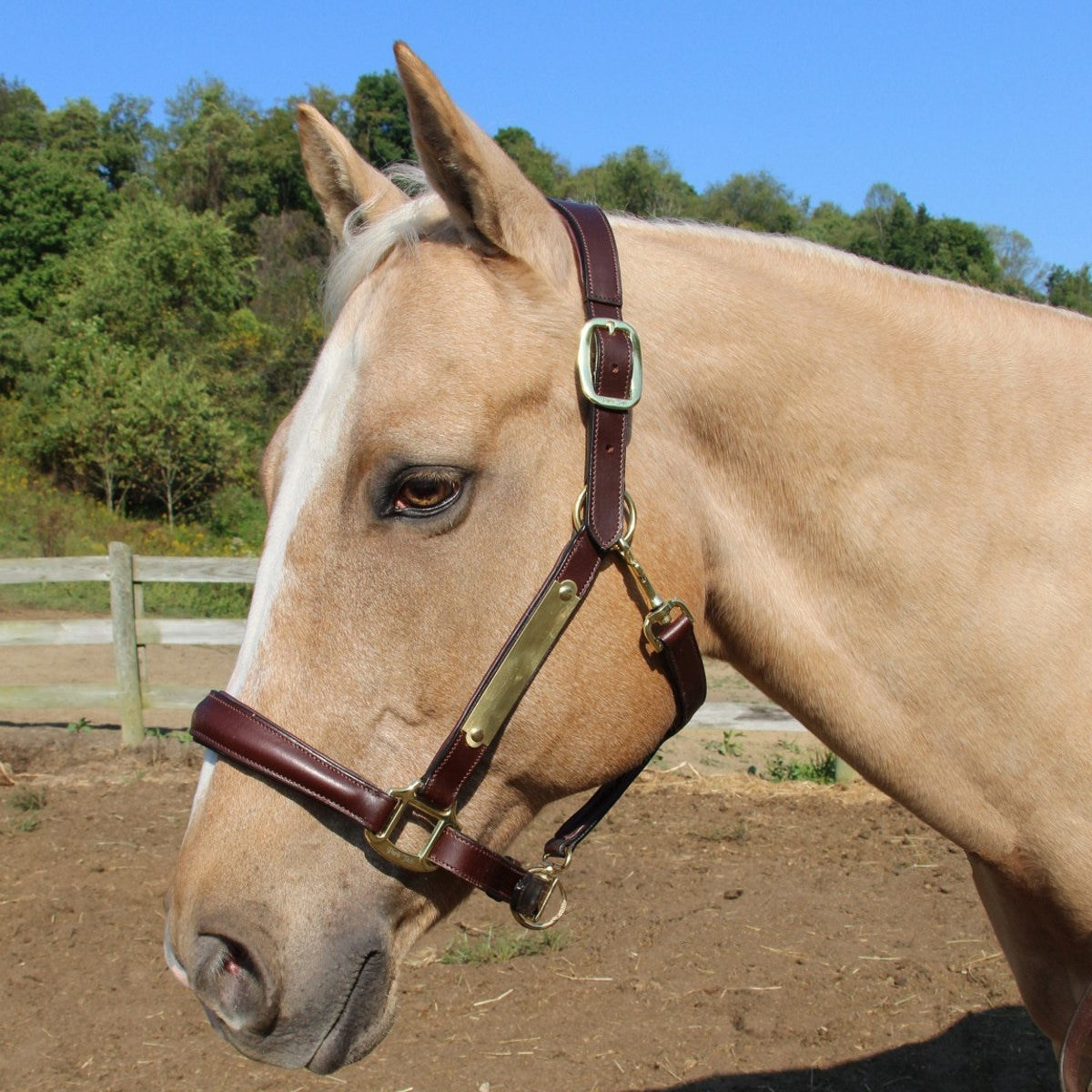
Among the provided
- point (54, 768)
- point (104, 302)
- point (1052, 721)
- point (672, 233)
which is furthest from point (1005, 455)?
point (104, 302)

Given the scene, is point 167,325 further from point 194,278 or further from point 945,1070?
point 945,1070

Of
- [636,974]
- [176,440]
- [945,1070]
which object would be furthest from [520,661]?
[176,440]

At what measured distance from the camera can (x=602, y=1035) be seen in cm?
400

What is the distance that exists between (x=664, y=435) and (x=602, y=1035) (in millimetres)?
3248

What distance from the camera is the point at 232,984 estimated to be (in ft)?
4.75

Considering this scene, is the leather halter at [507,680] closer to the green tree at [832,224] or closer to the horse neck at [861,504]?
the horse neck at [861,504]

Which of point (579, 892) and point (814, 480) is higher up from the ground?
point (814, 480)

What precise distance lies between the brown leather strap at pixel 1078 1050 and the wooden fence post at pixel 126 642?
7461 mm

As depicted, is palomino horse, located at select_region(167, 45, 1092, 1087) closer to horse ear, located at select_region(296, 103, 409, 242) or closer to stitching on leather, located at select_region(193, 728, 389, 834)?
stitching on leather, located at select_region(193, 728, 389, 834)

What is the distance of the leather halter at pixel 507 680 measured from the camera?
145 cm

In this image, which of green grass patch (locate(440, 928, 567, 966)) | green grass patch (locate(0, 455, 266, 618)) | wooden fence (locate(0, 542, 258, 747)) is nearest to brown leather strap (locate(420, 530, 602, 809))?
green grass patch (locate(440, 928, 567, 966))

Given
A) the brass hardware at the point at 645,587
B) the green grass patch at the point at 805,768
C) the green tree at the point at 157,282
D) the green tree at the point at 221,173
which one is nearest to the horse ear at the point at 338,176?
the brass hardware at the point at 645,587

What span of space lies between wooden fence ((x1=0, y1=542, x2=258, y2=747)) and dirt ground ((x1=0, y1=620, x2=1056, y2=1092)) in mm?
1420

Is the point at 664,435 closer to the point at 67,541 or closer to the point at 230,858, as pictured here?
the point at 230,858
